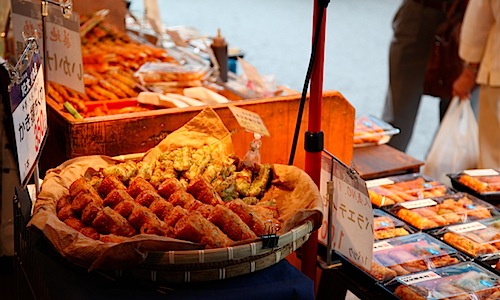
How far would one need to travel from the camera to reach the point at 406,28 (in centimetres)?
546

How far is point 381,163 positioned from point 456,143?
1.23m

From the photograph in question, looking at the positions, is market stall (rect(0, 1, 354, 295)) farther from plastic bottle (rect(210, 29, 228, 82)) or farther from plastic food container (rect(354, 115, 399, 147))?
plastic food container (rect(354, 115, 399, 147))

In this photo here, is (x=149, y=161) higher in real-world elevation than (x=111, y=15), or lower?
lower

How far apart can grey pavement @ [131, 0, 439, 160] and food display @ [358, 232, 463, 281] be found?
362cm

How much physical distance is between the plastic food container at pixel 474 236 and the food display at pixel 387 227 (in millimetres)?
118

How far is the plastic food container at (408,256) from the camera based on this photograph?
2180 mm

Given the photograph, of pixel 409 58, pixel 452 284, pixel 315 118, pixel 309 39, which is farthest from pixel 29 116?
pixel 309 39

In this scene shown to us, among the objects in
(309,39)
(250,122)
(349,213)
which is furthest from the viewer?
(309,39)

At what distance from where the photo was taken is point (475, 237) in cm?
246

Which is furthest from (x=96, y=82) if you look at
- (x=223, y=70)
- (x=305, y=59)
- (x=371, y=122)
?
(x=305, y=59)

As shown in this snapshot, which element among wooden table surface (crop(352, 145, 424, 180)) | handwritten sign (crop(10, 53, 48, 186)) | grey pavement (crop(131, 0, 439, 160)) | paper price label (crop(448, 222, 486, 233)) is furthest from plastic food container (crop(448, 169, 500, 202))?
grey pavement (crop(131, 0, 439, 160))

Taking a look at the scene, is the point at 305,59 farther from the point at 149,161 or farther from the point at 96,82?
the point at 149,161

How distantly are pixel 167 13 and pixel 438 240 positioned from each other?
9.15 metres

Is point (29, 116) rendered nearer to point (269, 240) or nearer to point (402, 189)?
point (269, 240)
